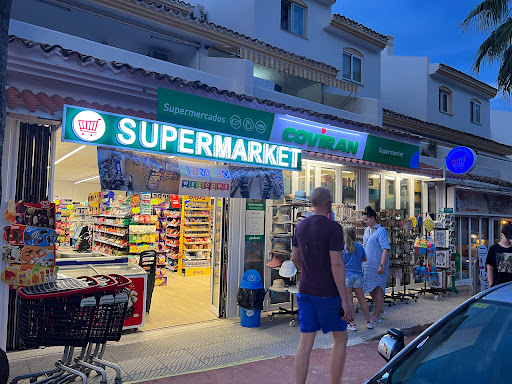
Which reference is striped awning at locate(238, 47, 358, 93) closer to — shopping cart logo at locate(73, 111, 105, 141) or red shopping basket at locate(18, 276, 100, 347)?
shopping cart logo at locate(73, 111, 105, 141)

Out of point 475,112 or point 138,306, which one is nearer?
point 138,306

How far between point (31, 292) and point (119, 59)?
226 inches

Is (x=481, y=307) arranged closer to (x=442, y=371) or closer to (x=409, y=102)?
(x=442, y=371)

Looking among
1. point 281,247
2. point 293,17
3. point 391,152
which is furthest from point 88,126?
point 293,17

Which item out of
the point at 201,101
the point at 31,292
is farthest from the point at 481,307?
the point at 201,101

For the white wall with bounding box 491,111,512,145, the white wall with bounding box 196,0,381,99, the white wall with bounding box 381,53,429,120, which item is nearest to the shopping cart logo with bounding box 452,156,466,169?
the white wall with bounding box 196,0,381,99

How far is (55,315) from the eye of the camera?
3.96 meters

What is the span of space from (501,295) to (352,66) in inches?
545

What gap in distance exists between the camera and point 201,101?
6.80 metres

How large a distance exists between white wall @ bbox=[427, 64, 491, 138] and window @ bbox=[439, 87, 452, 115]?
19cm

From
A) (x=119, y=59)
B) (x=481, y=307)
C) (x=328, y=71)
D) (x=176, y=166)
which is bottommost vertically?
(x=481, y=307)

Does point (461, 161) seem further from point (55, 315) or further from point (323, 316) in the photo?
point (55, 315)

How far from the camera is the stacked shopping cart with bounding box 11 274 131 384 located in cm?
389

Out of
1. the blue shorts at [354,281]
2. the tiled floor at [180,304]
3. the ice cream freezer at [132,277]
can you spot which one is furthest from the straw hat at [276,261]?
the ice cream freezer at [132,277]
